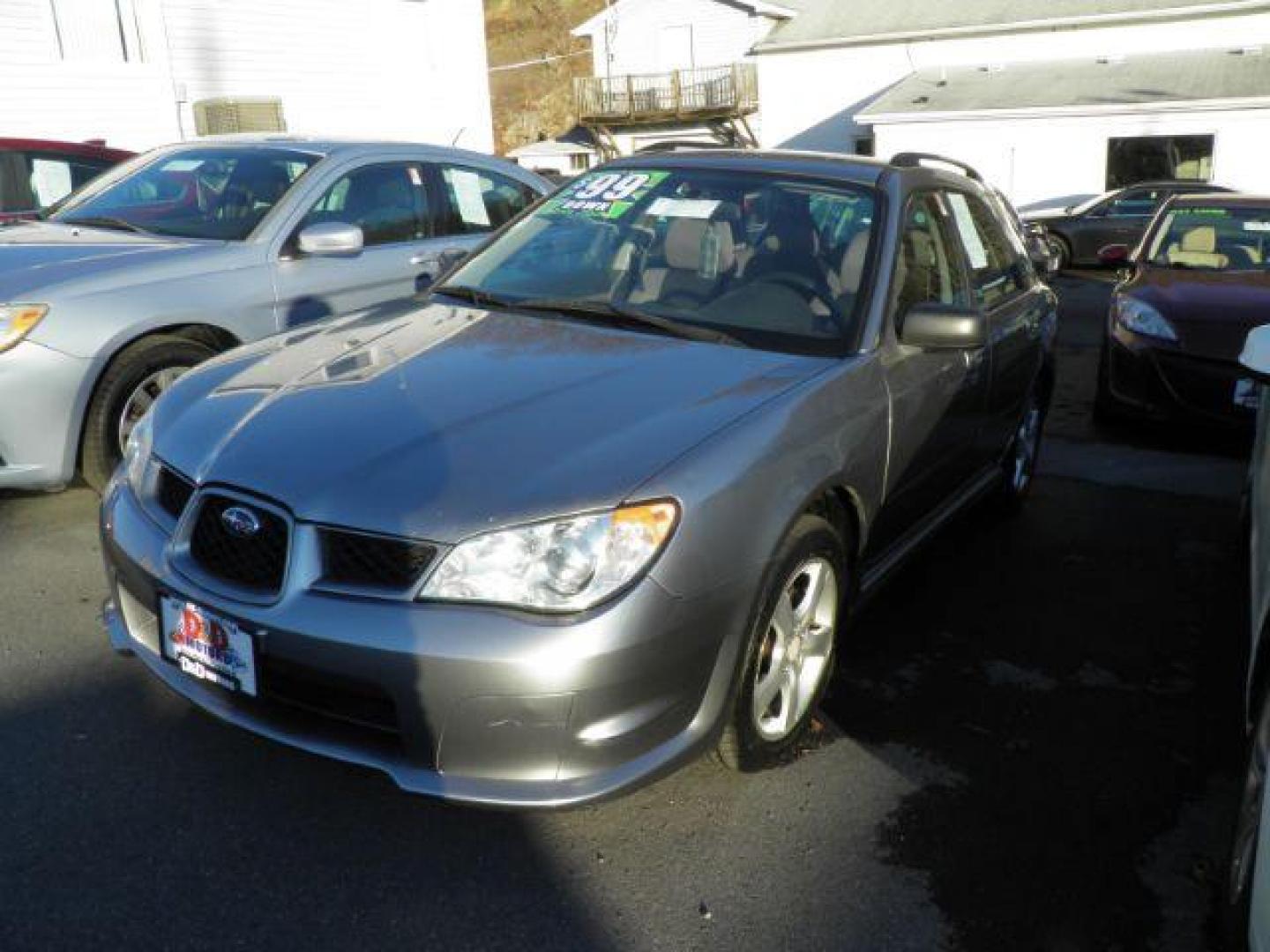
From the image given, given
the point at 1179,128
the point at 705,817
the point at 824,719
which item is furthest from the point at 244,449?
the point at 1179,128

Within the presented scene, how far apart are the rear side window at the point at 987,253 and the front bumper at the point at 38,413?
3.48 m

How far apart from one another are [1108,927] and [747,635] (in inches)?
39.8

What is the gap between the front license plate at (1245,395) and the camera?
6070 millimetres

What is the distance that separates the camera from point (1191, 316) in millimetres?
6398

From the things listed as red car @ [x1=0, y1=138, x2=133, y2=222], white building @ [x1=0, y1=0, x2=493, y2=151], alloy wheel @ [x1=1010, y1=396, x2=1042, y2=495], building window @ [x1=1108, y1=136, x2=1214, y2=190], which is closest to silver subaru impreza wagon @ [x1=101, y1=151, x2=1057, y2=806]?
alloy wheel @ [x1=1010, y1=396, x2=1042, y2=495]

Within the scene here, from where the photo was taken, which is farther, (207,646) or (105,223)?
(105,223)

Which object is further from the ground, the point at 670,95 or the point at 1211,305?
the point at 670,95

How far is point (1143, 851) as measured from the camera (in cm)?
275

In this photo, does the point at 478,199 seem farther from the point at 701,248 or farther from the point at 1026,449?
the point at 1026,449

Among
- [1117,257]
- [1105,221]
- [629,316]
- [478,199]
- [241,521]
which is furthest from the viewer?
[1105,221]

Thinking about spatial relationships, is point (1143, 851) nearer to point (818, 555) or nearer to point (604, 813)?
point (818, 555)

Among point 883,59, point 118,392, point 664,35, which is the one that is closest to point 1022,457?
point 118,392

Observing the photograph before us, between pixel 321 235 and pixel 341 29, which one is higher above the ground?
pixel 341 29

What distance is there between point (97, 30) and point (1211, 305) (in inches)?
566
